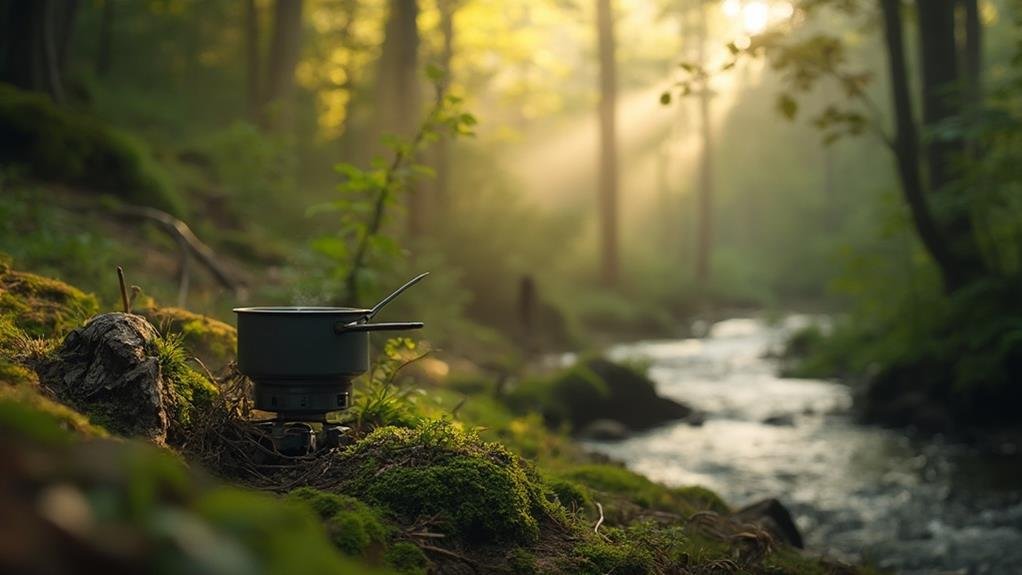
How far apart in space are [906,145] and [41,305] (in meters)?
11.0

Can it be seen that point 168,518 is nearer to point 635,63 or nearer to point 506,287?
point 506,287

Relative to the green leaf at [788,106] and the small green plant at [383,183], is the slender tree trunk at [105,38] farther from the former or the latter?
the green leaf at [788,106]

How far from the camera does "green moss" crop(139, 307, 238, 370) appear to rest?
6137 mm

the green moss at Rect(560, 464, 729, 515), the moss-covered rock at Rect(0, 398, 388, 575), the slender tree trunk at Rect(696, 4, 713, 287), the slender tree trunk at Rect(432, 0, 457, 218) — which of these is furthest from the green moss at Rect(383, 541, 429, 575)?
the slender tree trunk at Rect(696, 4, 713, 287)

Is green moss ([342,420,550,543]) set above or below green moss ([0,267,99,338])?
below

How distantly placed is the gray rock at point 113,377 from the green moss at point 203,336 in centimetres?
142

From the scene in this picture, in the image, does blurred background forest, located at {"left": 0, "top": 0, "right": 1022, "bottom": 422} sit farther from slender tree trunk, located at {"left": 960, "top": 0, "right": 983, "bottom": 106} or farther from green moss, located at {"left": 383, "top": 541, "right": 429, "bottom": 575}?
green moss, located at {"left": 383, "top": 541, "right": 429, "bottom": 575}

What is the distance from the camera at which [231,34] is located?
3253 cm

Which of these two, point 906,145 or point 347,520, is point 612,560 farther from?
point 906,145

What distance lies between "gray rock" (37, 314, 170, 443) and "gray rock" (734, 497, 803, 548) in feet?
13.3

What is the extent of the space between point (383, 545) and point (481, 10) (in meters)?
29.1

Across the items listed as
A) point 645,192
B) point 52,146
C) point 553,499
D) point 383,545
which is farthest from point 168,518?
point 645,192

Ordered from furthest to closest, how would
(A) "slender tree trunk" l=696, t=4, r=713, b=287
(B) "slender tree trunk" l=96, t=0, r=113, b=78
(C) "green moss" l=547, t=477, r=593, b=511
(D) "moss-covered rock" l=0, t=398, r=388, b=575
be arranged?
1. (A) "slender tree trunk" l=696, t=4, r=713, b=287
2. (B) "slender tree trunk" l=96, t=0, r=113, b=78
3. (C) "green moss" l=547, t=477, r=593, b=511
4. (D) "moss-covered rock" l=0, t=398, r=388, b=575

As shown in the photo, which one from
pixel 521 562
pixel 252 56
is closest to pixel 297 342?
pixel 521 562
